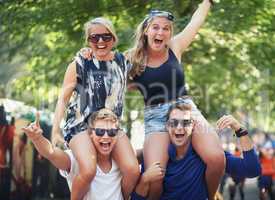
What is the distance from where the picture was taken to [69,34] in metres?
12.4

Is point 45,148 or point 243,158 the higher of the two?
point 45,148

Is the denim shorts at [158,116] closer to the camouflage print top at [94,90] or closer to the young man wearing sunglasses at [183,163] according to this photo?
the young man wearing sunglasses at [183,163]

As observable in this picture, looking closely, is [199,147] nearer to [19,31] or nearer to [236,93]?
[19,31]

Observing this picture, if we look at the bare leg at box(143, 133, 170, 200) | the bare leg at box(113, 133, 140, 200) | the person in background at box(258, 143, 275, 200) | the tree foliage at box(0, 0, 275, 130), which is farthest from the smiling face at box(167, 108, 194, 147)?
the person in background at box(258, 143, 275, 200)

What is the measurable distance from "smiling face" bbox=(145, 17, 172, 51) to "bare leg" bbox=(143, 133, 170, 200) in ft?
2.37

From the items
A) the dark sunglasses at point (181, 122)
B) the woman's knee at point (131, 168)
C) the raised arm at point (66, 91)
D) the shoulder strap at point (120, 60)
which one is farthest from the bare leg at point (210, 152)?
the raised arm at point (66, 91)

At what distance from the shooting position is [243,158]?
5531mm

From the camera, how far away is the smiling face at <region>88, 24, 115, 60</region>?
555 centimetres

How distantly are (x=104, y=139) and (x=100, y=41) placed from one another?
81 cm

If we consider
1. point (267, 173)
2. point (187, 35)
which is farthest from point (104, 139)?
point (267, 173)

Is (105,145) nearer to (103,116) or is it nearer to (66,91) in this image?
(103,116)

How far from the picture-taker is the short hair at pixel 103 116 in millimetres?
5320

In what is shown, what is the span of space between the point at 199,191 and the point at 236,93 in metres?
15.5

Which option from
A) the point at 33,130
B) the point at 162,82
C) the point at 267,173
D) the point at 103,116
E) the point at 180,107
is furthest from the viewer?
the point at 267,173
